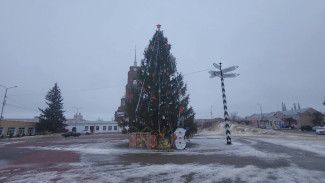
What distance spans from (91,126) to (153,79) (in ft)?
198

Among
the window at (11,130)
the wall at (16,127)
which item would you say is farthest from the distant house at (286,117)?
the window at (11,130)

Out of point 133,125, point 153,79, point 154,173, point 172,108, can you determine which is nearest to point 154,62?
point 153,79

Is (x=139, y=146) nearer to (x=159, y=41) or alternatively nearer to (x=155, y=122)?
(x=155, y=122)

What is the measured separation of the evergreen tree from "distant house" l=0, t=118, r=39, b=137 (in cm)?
341

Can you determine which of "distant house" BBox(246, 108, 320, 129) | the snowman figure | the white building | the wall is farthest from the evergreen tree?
"distant house" BBox(246, 108, 320, 129)

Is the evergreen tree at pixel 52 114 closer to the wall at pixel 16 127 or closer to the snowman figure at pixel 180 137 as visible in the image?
the wall at pixel 16 127

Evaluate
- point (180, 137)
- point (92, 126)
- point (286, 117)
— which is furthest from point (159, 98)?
point (286, 117)

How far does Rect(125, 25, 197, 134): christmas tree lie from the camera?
57.0 feet

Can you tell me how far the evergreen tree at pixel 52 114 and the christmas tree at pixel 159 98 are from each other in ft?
133

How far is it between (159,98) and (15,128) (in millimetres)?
47515

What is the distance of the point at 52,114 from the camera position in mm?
50406

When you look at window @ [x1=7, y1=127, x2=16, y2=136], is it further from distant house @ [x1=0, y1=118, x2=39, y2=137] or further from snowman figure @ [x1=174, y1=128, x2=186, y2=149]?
snowman figure @ [x1=174, y1=128, x2=186, y2=149]

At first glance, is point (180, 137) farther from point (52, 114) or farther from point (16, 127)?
point (16, 127)

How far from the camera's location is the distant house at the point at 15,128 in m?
44.0
